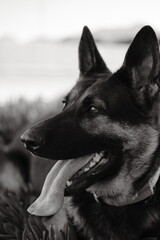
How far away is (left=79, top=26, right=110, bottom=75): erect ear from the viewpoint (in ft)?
7.42

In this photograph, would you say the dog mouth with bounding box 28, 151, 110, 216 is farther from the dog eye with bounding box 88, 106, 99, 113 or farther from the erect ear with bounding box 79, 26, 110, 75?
the erect ear with bounding box 79, 26, 110, 75

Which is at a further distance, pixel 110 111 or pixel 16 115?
pixel 16 115

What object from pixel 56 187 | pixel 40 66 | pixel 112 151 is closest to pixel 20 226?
pixel 56 187

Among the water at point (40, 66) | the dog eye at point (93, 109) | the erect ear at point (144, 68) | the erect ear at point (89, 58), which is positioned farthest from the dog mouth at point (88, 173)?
the water at point (40, 66)

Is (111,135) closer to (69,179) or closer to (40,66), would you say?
(69,179)

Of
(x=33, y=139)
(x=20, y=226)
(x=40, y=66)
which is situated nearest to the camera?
(x=33, y=139)

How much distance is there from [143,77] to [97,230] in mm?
760

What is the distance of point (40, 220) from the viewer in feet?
7.30

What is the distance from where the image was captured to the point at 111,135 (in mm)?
1910

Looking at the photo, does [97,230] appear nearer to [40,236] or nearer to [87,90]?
[40,236]

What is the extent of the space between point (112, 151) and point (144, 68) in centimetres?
42

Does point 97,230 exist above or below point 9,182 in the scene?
above

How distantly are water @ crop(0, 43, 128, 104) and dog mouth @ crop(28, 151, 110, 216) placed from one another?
152 inches

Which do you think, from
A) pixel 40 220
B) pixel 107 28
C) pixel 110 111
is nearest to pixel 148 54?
pixel 110 111
